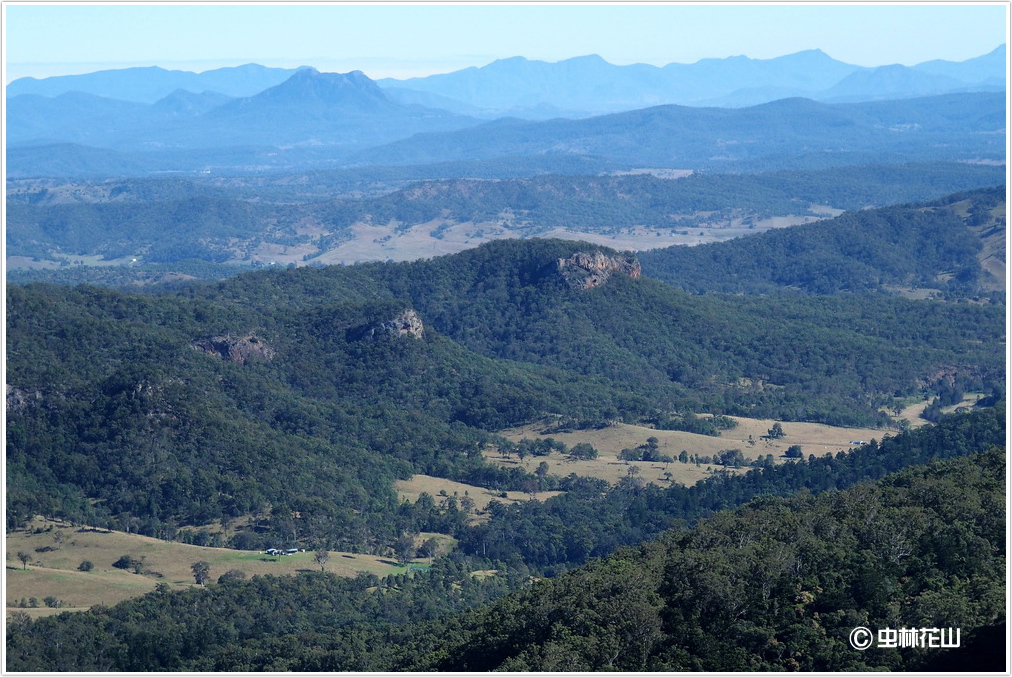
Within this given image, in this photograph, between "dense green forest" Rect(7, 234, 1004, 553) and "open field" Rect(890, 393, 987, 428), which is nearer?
"dense green forest" Rect(7, 234, 1004, 553)

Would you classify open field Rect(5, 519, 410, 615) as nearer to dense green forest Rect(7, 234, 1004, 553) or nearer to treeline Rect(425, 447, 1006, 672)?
dense green forest Rect(7, 234, 1004, 553)

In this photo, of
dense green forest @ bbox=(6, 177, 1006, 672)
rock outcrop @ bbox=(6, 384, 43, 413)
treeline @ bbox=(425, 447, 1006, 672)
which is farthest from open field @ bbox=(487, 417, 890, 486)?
treeline @ bbox=(425, 447, 1006, 672)

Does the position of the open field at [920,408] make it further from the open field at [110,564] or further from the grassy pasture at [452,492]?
the open field at [110,564]

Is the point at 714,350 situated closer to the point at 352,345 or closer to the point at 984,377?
the point at 984,377

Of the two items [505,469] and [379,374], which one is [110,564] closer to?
[505,469]

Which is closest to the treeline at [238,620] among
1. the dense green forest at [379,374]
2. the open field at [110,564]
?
the open field at [110,564]

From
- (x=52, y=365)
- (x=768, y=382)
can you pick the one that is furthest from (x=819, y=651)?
(x=768, y=382)
